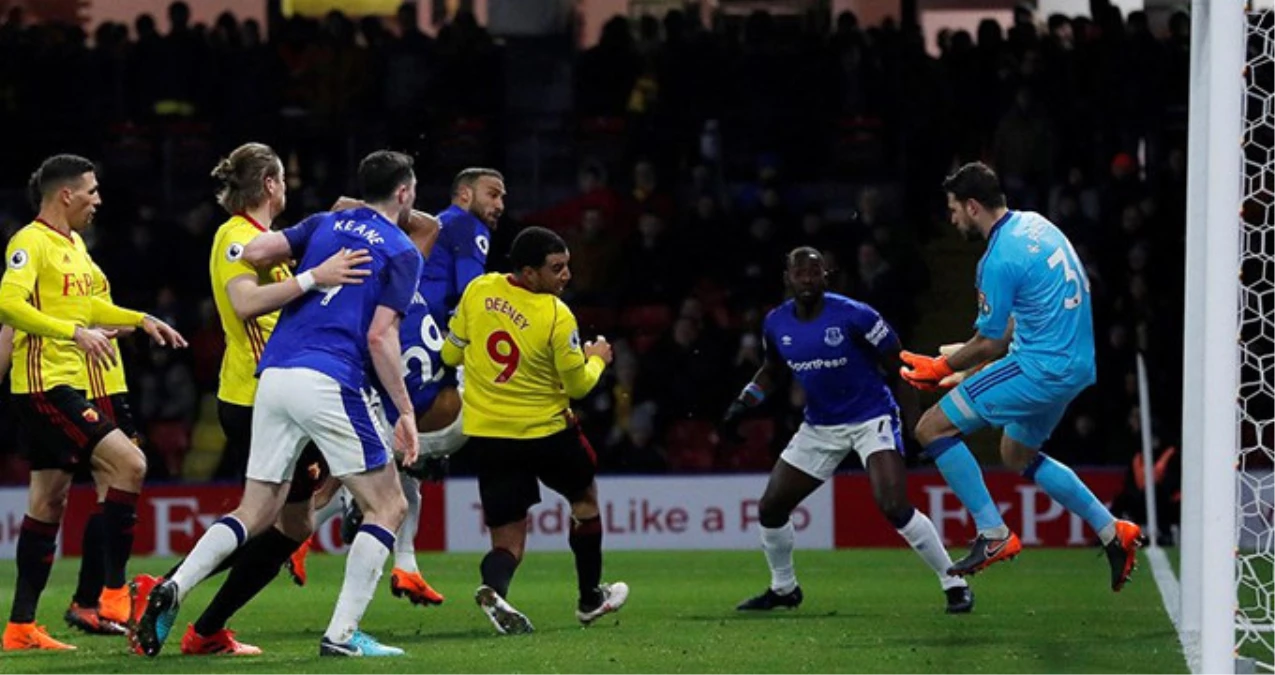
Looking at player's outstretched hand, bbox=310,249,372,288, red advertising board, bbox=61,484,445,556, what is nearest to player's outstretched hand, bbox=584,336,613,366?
player's outstretched hand, bbox=310,249,372,288

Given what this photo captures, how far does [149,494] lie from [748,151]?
6450 mm

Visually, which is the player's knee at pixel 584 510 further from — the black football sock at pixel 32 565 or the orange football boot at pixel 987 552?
the black football sock at pixel 32 565

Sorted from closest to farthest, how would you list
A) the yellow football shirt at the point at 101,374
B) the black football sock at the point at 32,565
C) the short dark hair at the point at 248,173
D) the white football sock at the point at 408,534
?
1. the short dark hair at the point at 248,173
2. the black football sock at the point at 32,565
3. the yellow football shirt at the point at 101,374
4. the white football sock at the point at 408,534

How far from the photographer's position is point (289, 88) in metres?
21.6

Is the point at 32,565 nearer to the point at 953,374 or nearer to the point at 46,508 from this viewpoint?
the point at 46,508

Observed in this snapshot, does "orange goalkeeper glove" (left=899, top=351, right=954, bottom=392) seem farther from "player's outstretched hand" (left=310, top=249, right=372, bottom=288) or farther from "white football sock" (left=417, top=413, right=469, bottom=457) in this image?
"white football sock" (left=417, top=413, right=469, bottom=457)

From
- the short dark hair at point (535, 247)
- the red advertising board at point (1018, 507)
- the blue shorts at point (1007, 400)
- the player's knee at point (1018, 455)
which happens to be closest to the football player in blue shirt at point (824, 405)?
the player's knee at point (1018, 455)

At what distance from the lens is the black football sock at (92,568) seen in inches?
405

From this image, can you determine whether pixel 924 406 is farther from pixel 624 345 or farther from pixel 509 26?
pixel 509 26

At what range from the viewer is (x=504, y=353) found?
10.0 m

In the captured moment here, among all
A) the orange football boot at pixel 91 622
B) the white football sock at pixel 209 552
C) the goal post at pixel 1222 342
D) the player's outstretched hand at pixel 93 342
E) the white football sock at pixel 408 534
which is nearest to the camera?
the goal post at pixel 1222 342

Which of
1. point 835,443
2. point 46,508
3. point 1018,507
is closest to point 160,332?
point 46,508

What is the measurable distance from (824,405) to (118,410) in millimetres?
3589

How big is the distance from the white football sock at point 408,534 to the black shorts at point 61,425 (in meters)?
1.67
